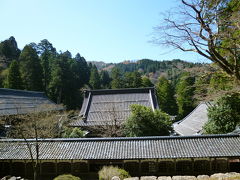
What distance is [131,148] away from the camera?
45.1 ft

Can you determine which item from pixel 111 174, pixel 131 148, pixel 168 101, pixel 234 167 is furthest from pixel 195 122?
pixel 168 101

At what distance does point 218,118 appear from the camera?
1559 cm

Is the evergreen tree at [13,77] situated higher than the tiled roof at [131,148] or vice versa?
the evergreen tree at [13,77]

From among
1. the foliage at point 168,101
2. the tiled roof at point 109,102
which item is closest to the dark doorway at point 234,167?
the tiled roof at point 109,102

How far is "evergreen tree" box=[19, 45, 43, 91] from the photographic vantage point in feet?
124

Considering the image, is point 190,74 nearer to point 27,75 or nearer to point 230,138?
point 230,138

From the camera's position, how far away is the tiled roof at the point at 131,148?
13.0 m

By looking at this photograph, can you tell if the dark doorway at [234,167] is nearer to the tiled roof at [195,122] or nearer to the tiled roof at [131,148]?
the tiled roof at [131,148]

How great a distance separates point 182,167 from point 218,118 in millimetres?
4730

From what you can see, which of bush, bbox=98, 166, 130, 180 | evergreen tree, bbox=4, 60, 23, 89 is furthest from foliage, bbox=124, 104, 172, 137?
evergreen tree, bbox=4, 60, 23, 89

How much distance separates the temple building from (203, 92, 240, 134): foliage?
1.63m

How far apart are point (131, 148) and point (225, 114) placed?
695 cm

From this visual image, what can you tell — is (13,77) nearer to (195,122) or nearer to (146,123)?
(146,123)

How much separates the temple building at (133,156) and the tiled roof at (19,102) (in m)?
3.94
